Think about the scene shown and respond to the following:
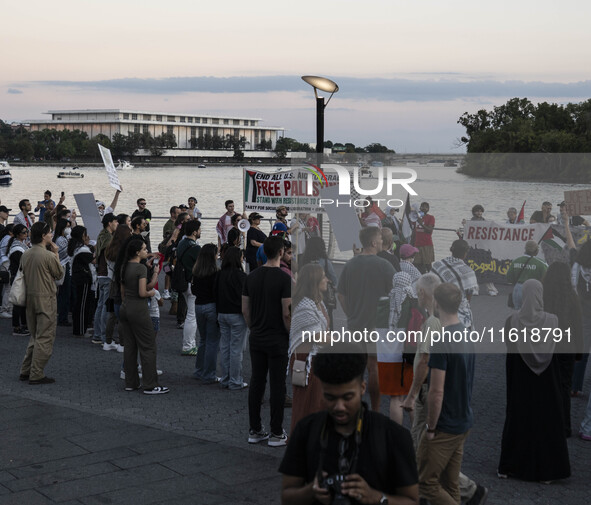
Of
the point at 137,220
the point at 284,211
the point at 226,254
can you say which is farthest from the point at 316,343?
the point at 284,211

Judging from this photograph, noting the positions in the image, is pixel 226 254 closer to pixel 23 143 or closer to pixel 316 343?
pixel 316 343

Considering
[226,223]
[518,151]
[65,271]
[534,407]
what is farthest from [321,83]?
[534,407]

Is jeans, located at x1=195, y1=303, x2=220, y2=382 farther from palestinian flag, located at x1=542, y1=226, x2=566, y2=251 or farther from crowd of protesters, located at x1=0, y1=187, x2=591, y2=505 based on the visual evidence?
palestinian flag, located at x1=542, y1=226, x2=566, y2=251

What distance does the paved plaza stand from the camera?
5.54m

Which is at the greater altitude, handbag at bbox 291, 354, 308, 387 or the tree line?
the tree line

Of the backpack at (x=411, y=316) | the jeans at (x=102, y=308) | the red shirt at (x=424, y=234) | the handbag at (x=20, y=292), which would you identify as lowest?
the jeans at (x=102, y=308)

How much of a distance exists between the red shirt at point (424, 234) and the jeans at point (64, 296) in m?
7.27

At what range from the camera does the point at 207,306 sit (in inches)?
335

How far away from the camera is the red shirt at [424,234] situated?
17.6 ft

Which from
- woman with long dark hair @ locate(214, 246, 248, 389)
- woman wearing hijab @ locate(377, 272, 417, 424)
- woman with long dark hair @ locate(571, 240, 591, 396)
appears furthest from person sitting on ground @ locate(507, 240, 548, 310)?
woman with long dark hair @ locate(214, 246, 248, 389)

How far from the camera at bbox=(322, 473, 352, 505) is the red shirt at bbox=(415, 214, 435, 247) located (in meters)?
2.63

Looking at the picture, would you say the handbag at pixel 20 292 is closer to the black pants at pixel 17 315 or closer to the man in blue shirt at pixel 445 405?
the black pants at pixel 17 315

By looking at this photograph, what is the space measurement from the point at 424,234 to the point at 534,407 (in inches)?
63.0

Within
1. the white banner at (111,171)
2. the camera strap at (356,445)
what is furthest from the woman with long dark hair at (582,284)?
the white banner at (111,171)
